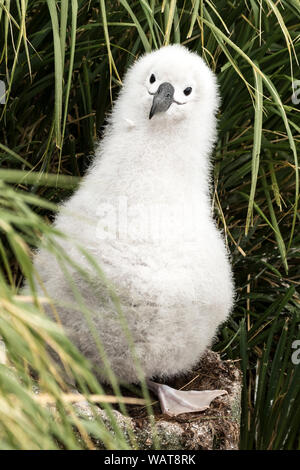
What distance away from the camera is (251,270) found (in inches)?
136

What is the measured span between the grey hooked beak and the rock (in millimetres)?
898

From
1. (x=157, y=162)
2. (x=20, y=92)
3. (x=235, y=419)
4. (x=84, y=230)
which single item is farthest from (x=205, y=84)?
(x=235, y=419)

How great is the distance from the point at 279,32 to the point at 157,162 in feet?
3.32

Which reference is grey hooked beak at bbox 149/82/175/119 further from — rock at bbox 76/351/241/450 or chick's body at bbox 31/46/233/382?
rock at bbox 76/351/241/450

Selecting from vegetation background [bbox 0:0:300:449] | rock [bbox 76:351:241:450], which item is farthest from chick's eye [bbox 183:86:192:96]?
rock [bbox 76:351:241:450]

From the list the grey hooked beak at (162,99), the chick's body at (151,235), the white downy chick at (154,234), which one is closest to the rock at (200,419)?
the white downy chick at (154,234)

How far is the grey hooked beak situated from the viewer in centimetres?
Result: 246

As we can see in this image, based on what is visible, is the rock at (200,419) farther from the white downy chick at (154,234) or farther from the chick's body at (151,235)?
the chick's body at (151,235)

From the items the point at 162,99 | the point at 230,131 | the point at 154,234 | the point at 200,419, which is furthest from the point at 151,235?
the point at 230,131

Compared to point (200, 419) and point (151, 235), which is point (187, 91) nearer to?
point (151, 235)

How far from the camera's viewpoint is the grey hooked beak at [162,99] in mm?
2459

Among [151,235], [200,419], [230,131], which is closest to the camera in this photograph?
[151,235]

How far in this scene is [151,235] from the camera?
240 centimetres
